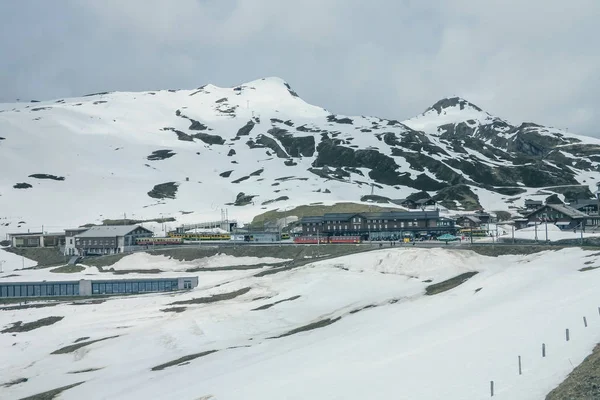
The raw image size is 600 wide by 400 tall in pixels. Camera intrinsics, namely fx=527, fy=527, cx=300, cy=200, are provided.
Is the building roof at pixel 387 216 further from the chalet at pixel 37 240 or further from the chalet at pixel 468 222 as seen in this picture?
the chalet at pixel 37 240

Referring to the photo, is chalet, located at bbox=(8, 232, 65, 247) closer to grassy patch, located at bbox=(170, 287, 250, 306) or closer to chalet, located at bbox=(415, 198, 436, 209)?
grassy patch, located at bbox=(170, 287, 250, 306)

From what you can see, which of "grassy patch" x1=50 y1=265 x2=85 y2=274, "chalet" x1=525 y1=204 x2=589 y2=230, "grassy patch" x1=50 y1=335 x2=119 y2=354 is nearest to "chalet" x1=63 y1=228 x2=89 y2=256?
"grassy patch" x1=50 y1=265 x2=85 y2=274

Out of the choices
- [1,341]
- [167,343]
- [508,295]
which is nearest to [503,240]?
[508,295]

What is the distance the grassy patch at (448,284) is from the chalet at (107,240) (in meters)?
80.1

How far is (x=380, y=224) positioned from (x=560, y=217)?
118 feet

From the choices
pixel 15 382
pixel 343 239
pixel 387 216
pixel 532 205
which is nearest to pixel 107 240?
pixel 343 239

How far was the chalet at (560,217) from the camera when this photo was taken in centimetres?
10419

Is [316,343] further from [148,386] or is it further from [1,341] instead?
[1,341]

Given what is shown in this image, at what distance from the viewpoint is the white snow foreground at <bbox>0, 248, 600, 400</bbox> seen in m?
26.7

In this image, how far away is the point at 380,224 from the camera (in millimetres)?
115188

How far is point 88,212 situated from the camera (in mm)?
178375

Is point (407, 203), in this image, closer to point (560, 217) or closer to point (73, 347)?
point (560, 217)

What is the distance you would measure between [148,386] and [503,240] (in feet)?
222

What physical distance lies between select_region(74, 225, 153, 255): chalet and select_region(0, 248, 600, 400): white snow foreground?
4918 centimetres
